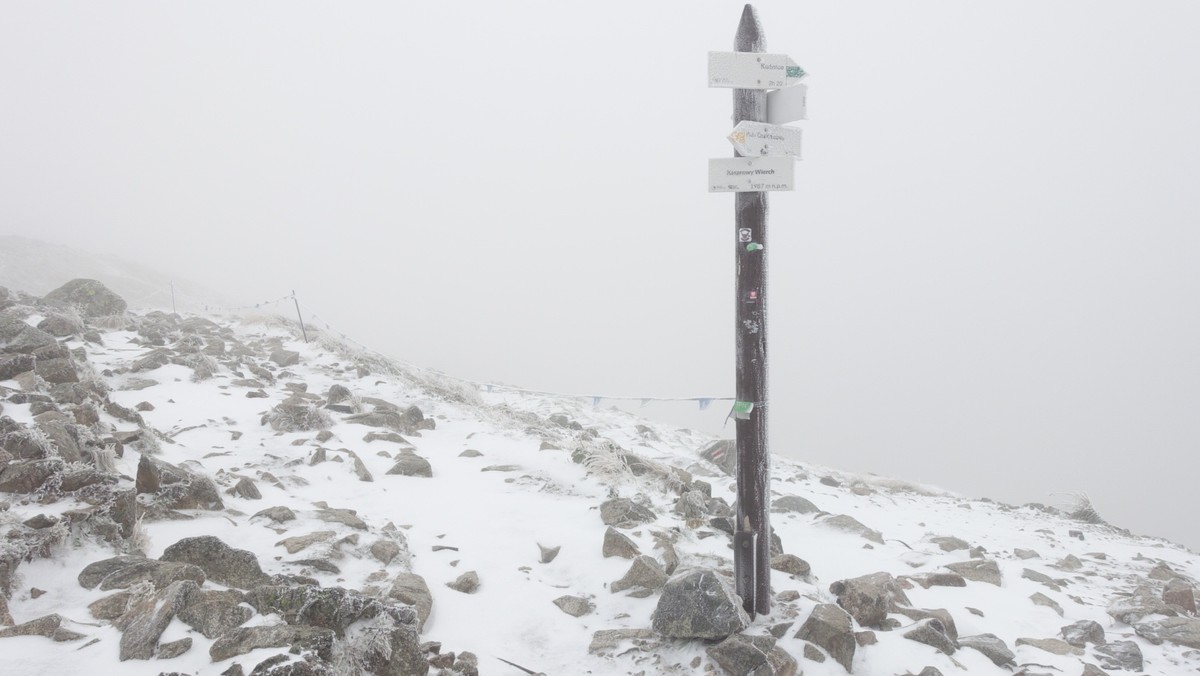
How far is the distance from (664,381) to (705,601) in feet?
430

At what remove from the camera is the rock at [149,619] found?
303 cm

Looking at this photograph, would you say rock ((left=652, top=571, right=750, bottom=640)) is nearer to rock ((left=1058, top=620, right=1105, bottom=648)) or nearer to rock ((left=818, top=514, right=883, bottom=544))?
rock ((left=1058, top=620, right=1105, bottom=648))

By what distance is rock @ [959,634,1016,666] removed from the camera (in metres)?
4.32

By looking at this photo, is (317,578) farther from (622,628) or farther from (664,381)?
(664,381)

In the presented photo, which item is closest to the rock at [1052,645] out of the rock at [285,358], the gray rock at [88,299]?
the rock at [285,358]

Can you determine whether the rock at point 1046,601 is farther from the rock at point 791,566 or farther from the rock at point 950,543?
the rock at point 791,566

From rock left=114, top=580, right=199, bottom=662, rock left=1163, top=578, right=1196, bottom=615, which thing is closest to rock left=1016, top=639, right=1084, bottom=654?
rock left=1163, top=578, right=1196, bottom=615

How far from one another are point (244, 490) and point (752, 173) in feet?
17.4

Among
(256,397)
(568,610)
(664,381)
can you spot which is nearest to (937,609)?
(568,610)

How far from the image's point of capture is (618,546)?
527 centimetres

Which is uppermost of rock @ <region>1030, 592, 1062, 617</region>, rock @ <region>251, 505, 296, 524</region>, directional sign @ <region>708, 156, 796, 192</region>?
directional sign @ <region>708, 156, 796, 192</region>

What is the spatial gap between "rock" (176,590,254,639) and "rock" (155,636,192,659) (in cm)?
10

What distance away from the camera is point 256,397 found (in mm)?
9008

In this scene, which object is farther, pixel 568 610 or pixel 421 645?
pixel 568 610
